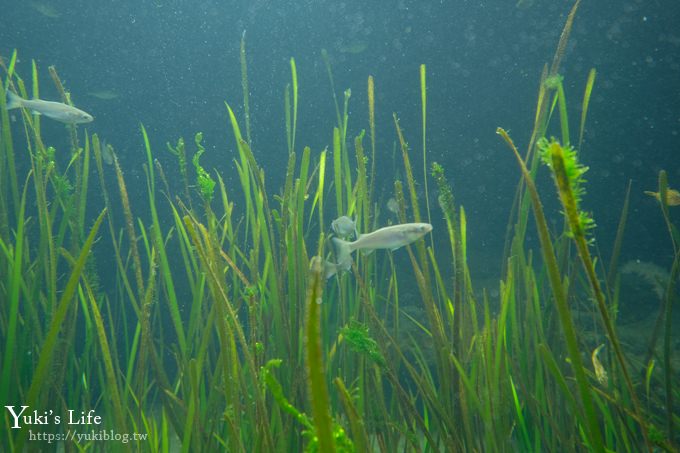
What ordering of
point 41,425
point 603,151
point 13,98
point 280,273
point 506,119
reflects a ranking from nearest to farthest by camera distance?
point 41,425 → point 280,273 → point 13,98 → point 603,151 → point 506,119

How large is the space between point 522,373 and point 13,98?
4084 millimetres

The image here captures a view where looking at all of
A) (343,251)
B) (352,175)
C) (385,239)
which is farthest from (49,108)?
(352,175)

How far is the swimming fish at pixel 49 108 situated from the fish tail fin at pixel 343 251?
202 cm

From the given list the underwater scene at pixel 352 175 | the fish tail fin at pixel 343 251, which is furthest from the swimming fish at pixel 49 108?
the fish tail fin at pixel 343 251

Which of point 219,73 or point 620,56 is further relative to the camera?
point 219,73

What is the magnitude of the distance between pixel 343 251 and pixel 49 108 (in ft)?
9.63

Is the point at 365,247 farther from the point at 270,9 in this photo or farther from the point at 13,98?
the point at 270,9

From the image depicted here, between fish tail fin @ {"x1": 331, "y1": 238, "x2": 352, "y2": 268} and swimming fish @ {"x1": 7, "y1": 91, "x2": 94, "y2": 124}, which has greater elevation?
swimming fish @ {"x1": 7, "y1": 91, "x2": 94, "y2": 124}

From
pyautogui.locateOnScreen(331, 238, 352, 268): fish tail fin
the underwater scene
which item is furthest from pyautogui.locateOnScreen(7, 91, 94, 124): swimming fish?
pyautogui.locateOnScreen(331, 238, 352, 268): fish tail fin

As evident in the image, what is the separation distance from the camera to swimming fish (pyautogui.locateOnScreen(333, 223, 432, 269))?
2309 millimetres

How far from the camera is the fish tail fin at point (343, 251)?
2352mm

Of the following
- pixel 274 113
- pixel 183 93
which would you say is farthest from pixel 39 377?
pixel 183 93

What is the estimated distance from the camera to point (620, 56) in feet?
38.3

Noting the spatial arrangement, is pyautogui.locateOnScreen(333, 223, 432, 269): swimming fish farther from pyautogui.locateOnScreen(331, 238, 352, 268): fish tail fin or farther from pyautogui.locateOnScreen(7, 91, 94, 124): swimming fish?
pyautogui.locateOnScreen(7, 91, 94, 124): swimming fish
